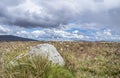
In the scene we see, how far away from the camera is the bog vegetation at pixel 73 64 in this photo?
12945 mm

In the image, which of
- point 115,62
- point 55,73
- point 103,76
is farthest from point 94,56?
point 55,73

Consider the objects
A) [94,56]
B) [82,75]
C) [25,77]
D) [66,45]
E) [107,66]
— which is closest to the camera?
[25,77]

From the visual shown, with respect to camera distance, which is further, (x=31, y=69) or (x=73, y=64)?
(x=73, y=64)

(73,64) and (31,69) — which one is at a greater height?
(31,69)

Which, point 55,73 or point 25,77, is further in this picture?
point 55,73

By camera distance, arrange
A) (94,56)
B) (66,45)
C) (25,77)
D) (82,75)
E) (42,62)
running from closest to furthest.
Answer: (25,77) < (42,62) < (82,75) < (94,56) < (66,45)

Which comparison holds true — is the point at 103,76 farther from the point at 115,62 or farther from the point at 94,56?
the point at 94,56

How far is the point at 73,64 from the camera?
76.9ft

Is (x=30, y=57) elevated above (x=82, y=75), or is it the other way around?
(x=30, y=57)

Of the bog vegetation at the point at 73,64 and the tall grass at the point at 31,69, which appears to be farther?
the bog vegetation at the point at 73,64

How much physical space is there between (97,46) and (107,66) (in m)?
8.88

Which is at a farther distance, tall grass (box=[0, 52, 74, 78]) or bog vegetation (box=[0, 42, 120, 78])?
bog vegetation (box=[0, 42, 120, 78])

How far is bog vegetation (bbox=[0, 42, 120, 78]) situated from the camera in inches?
510

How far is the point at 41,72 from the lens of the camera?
12.9 metres
